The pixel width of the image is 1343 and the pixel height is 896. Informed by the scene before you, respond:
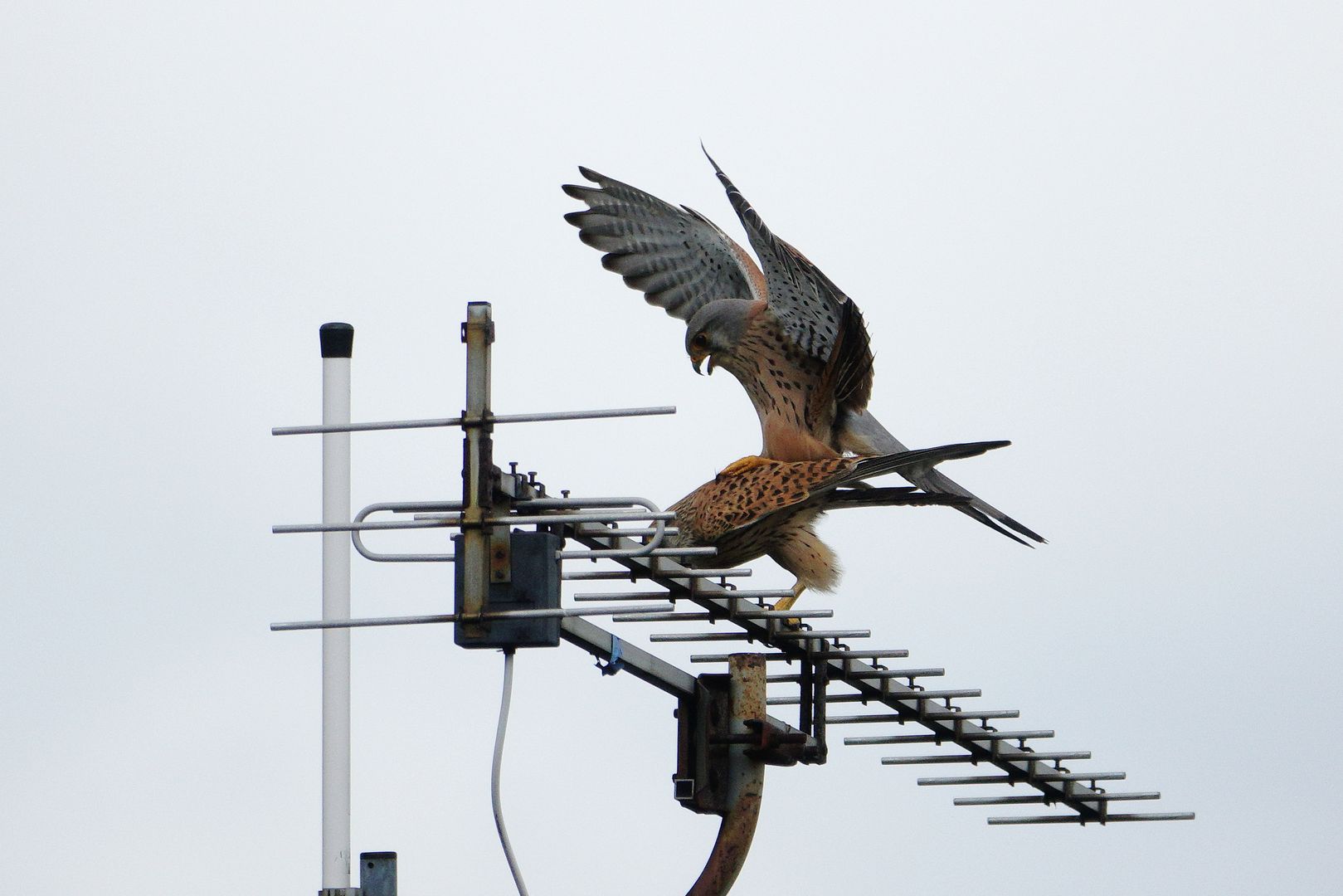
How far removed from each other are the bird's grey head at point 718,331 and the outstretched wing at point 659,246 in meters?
1.19

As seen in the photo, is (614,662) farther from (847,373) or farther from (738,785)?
(847,373)

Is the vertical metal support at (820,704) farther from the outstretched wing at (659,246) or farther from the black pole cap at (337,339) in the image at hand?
the outstretched wing at (659,246)

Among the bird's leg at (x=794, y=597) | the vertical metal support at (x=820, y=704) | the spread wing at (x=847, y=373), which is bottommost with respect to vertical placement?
the vertical metal support at (x=820, y=704)

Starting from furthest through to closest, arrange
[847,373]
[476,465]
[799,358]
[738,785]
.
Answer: [799,358] < [847,373] < [738,785] < [476,465]

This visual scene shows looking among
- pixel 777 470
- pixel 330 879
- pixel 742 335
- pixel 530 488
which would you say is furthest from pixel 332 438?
pixel 742 335

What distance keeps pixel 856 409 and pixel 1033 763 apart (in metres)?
1.74

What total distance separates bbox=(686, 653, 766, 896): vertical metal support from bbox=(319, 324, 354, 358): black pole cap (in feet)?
6.21

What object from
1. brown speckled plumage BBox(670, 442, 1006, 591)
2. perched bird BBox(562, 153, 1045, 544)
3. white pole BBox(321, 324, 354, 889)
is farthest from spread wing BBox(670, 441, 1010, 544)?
white pole BBox(321, 324, 354, 889)

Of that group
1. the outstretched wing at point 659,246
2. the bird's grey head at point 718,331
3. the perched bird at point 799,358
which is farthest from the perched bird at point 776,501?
the outstretched wing at point 659,246

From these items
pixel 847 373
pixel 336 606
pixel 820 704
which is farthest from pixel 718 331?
pixel 336 606

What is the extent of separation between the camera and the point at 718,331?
37.4 feet

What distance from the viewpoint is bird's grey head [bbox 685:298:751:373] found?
1135 centimetres

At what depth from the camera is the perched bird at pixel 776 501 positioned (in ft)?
33.1

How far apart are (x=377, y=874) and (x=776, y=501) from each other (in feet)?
8.65
